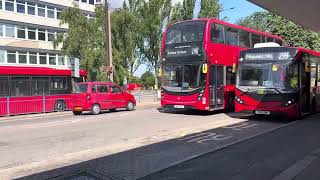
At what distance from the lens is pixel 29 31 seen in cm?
6022

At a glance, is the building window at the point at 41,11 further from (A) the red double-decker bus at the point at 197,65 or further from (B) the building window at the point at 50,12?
(A) the red double-decker bus at the point at 197,65

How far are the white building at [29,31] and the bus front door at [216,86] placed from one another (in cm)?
3691

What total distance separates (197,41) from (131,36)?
17922 mm

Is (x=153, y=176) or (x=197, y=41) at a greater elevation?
(x=197, y=41)

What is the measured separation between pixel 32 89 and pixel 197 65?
10309mm

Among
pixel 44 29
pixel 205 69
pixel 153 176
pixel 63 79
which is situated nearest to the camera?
pixel 153 176

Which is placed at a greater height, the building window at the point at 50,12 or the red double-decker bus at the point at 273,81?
the building window at the point at 50,12

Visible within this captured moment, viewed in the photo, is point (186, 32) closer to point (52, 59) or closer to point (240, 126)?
point (240, 126)

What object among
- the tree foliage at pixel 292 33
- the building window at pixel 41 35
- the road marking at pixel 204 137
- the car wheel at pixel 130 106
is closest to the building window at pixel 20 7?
the building window at pixel 41 35

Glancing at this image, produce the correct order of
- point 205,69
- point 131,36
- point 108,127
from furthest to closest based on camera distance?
point 131,36 → point 205,69 → point 108,127

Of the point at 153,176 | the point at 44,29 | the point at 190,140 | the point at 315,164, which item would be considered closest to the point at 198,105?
the point at 190,140

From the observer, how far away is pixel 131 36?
122 ft

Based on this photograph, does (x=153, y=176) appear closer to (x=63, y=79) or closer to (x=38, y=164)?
(x=38, y=164)

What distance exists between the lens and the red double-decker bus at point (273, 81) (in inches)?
685
